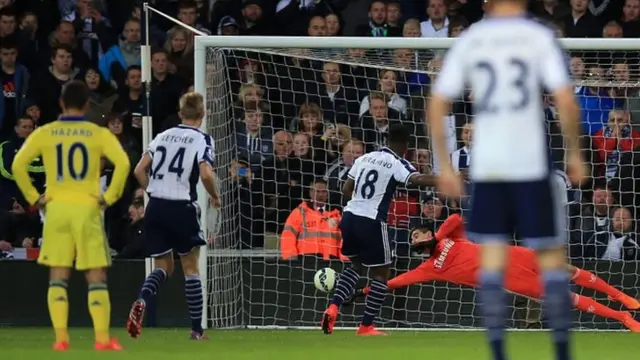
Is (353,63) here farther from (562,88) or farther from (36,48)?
(562,88)

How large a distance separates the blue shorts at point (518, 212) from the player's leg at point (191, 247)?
4.63 meters

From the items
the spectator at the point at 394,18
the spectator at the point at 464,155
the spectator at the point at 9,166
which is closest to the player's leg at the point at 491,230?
the spectator at the point at 464,155

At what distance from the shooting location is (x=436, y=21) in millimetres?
15820

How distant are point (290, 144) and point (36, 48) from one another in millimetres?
3674

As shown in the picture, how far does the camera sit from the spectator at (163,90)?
611 inches

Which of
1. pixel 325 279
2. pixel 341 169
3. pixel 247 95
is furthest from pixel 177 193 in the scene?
pixel 247 95

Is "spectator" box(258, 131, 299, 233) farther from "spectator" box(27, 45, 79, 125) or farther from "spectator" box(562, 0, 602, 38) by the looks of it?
"spectator" box(562, 0, 602, 38)

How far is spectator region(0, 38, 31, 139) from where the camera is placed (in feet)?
52.0

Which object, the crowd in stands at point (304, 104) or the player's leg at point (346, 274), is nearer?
the player's leg at point (346, 274)

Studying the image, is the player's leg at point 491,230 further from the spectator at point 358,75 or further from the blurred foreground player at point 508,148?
the spectator at point 358,75

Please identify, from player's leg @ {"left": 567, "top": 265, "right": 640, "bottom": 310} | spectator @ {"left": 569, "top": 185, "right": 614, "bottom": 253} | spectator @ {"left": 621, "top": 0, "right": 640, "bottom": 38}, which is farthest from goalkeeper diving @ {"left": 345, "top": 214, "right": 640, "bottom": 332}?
spectator @ {"left": 621, "top": 0, "right": 640, "bottom": 38}

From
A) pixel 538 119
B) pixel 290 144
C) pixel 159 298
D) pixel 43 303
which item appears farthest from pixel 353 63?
pixel 538 119

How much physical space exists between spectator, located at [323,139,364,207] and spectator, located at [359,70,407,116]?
0.47 m

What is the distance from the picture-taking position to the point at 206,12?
1664cm
